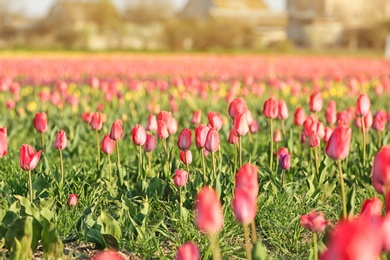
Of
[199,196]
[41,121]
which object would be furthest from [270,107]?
[199,196]

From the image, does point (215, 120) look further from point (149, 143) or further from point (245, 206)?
point (245, 206)

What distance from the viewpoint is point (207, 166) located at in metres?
5.06

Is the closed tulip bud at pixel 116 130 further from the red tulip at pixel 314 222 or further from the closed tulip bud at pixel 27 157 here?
the red tulip at pixel 314 222

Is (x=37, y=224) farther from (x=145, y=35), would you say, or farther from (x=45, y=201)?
(x=145, y=35)

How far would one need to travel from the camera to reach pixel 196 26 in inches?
1708

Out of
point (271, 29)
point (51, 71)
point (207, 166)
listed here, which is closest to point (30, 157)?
point (207, 166)

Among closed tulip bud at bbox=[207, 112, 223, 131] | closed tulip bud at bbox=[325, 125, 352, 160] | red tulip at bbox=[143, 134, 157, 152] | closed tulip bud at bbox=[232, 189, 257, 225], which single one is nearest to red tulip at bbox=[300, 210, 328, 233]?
closed tulip bud at bbox=[325, 125, 352, 160]

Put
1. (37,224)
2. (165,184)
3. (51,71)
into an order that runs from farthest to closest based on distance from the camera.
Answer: (51,71) → (165,184) → (37,224)

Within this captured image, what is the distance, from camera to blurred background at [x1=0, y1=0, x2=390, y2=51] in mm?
42781

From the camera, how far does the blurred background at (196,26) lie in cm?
4278

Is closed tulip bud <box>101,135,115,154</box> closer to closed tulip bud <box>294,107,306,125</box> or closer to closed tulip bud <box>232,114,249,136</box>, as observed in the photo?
closed tulip bud <box>232,114,249,136</box>

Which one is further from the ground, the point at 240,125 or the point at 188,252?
the point at 188,252

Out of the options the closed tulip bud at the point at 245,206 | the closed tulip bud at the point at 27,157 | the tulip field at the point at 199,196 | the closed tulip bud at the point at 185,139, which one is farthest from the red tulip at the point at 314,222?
the closed tulip bud at the point at 27,157

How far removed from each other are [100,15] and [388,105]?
52.6 m
